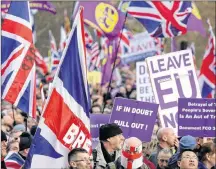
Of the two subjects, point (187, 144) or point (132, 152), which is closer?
point (132, 152)

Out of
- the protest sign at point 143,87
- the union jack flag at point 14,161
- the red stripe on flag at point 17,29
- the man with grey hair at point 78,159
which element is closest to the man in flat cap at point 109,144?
the man with grey hair at point 78,159

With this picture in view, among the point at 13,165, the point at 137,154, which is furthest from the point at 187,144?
the point at 13,165

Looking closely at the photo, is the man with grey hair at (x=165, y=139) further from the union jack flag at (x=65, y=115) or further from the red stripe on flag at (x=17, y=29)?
the red stripe on flag at (x=17, y=29)

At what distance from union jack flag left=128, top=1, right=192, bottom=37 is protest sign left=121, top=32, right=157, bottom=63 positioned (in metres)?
5.54

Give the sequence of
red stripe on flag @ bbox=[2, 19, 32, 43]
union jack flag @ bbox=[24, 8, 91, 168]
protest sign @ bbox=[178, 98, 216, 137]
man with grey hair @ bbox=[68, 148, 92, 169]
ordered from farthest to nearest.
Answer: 1. red stripe on flag @ bbox=[2, 19, 32, 43]
2. protest sign @ bbox=[178, 98, 216, 137]
3. union jack flag @ bbox=[24, 8, 91, 168]
4. man with grey hair @ bbox=[68, 148, 92, 169]

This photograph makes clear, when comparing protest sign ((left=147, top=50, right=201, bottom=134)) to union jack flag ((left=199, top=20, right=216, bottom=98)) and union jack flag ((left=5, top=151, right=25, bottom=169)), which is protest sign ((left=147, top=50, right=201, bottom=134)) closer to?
union jack flag ((left=5, top=151, right=25, bottom=169))

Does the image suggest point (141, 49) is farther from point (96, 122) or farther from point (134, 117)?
point (134, 117)

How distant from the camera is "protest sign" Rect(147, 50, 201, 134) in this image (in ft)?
39.4

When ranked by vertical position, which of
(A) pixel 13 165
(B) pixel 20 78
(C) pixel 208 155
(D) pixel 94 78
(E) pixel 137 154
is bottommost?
(D) pixel 94 78

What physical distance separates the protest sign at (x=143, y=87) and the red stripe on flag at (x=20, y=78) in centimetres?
382

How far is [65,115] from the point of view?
27.4ft

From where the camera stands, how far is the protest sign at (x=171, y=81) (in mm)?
12008

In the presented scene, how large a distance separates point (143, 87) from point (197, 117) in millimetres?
4039

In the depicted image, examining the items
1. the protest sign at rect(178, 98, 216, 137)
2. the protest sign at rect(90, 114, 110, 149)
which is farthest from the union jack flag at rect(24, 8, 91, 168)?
the protest sign at rect(90, 114, 110, 149)
